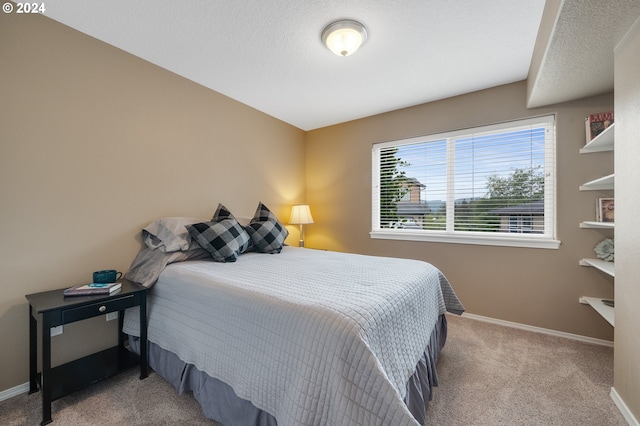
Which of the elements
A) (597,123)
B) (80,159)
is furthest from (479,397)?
(80,159)

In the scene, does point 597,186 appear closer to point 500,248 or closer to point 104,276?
point 500,248

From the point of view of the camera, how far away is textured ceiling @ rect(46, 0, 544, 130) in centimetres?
172

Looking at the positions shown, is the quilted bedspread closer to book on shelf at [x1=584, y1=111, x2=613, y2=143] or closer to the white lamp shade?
the white lamp shade

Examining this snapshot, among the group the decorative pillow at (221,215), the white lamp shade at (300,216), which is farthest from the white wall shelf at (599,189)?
the decorative pillow at (221,215)

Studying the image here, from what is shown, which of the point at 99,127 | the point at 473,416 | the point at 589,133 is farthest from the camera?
the point at 589,133

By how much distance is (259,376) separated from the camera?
1214 mm

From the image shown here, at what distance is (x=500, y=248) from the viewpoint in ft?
9.01

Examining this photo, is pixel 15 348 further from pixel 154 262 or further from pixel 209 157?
pixel 209 157

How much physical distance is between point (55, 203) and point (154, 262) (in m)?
0.74

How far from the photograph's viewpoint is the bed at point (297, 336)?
999 mm

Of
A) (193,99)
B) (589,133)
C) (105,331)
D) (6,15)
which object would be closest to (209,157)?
(193,99)

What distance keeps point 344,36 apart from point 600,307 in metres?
2.94

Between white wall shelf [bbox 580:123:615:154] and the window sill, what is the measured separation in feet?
2.77

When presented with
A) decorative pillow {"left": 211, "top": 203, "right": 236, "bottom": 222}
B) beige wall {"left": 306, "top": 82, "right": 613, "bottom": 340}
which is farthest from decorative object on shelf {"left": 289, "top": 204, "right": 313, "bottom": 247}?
decorative pillow {"left": 211, "top": 203, "right": 236, "bottom": 222}
